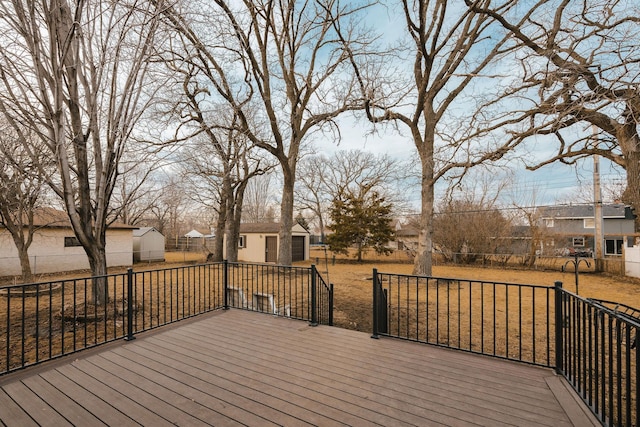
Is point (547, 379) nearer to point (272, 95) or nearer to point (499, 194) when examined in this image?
point (272, 95)

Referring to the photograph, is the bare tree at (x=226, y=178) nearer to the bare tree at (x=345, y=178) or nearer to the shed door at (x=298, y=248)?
the shed door at (x=298, y=248)

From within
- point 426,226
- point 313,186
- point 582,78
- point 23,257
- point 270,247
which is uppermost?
Result: point 313,186

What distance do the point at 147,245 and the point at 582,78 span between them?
21433mm

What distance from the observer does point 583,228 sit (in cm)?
2705

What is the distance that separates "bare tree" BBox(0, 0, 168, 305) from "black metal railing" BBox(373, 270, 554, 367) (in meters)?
4.65

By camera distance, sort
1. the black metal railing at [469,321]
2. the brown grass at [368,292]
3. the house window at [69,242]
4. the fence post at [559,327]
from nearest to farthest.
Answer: the fence post at [559,327]
the black metal railing at [469,321]
the brown grass at [368,292]
the house window at [69,242]

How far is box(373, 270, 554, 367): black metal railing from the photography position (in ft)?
12.3

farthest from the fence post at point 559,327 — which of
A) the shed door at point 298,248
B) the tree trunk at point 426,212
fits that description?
the shed door at point 298,248

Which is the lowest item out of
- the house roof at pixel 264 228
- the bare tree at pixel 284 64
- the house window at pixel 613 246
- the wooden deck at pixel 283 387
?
the house window at pixel 613 246

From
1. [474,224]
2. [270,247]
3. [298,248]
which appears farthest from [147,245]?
[474,224]

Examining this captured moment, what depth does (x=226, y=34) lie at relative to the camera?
7.59 m

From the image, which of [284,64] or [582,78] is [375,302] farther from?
[284,64]

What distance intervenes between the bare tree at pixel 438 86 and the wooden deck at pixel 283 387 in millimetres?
6410

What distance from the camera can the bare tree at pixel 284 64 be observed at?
8125mm
